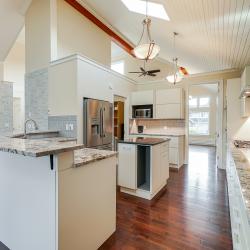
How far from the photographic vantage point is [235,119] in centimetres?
379

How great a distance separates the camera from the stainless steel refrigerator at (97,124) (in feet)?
11.9

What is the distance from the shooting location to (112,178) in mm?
1899

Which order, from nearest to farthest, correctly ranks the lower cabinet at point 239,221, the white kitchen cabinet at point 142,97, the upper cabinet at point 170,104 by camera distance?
the lower cabinet at point 239,221 → the upper cabinet at point 170,104 → the white kitchen cabinet at point 142,97

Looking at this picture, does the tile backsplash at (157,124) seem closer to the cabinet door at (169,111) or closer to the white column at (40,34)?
the cabinet door at (169,111)

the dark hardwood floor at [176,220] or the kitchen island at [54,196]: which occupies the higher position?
the kitchen island at [54,196]

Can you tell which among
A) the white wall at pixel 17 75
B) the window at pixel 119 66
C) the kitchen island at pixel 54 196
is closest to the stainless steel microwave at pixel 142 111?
the window at pixel 119 66

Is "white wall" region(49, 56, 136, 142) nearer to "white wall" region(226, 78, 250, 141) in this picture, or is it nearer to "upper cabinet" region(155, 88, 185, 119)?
"upper cabinet" region(155, 88, 185, 119)

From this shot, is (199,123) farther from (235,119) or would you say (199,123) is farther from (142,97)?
(235,119)

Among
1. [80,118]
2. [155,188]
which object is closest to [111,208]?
[155,188]

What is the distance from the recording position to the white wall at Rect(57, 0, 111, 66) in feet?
13.0

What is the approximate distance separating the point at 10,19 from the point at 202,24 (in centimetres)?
481

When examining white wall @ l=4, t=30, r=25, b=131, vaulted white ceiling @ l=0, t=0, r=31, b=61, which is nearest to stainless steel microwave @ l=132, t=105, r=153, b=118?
vaulted white ceiling @ l=0, t=0, r=31, b=61

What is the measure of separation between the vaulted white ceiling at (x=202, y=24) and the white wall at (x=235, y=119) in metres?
0.61

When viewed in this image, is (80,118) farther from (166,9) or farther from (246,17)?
(246,17)
